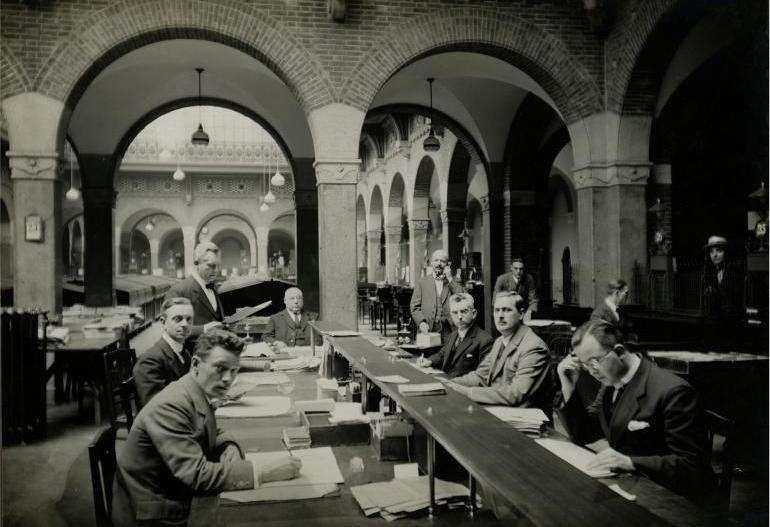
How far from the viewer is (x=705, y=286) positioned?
9.31 metres

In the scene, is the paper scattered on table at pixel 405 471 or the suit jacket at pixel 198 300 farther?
the suit jacket at pixel 198 300

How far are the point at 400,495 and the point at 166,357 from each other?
7.33 ft

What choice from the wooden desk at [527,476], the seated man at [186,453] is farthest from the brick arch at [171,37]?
the seated man at [186,453]

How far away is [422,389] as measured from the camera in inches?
131

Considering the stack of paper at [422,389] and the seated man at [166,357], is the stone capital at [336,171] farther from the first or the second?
the stack of paper at [422,389]

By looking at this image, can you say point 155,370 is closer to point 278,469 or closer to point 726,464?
point 278,469

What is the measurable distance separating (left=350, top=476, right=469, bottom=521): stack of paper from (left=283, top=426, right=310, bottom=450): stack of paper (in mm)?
618

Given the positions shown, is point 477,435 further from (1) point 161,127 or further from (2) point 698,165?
(1) point 161,127

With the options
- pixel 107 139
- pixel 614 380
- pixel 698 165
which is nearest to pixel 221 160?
pixel 107 139

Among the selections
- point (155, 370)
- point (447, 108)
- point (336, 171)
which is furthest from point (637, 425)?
point (447, 108)

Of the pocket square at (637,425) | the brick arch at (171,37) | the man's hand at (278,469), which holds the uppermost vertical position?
the brick arch at (171,37)

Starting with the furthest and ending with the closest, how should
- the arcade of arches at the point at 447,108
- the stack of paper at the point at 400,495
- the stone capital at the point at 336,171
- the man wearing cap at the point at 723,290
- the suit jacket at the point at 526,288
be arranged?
the suit jacket at the point at 526,288, the stone capital at the point at 336,171, the arcade of arches at the point at 447,108, the man wearing cap at the point at 723,290, the stack of paper at the point at 400,495

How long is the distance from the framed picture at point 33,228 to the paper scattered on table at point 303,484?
21.8 ft

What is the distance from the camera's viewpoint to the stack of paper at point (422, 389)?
3285mm
